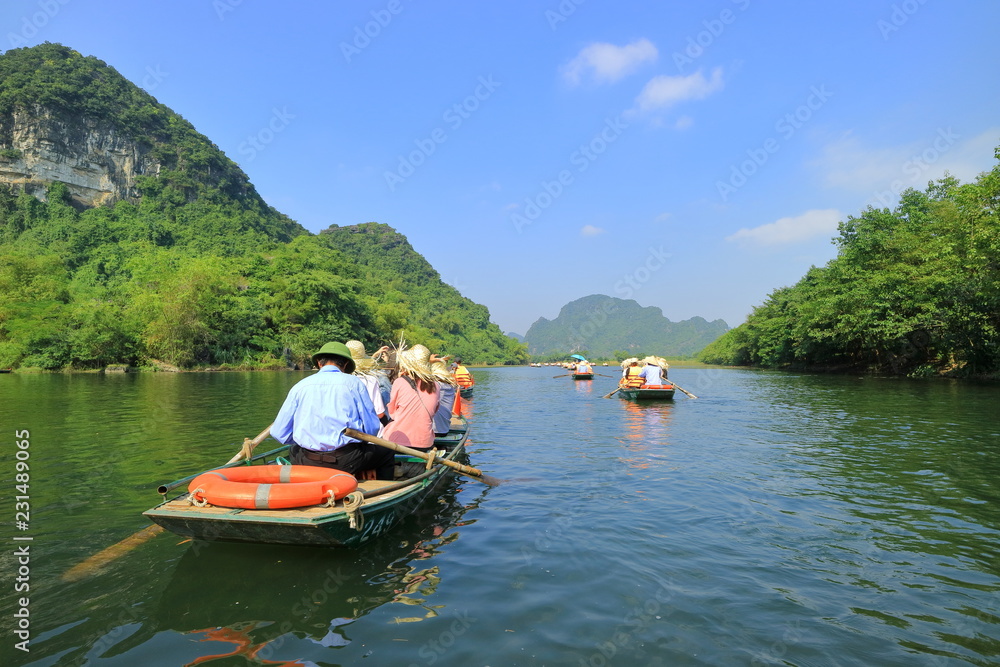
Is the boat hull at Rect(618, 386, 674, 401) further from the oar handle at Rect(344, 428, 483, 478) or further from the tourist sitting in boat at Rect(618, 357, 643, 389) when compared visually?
the oar handle at Rect(344, 428, 483, 478)

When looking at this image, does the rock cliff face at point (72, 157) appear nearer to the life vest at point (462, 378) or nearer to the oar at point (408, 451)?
the life vest at point (462, 378)

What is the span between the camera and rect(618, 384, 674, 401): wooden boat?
813 inches

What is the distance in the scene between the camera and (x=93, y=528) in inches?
233

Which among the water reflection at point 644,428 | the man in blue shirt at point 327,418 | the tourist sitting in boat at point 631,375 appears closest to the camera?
the man in blue shirt at point 327,418

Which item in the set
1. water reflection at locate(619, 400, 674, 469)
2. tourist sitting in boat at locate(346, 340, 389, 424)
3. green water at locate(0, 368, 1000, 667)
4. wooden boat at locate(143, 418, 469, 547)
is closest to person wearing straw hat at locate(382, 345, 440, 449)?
tourist sitting in boat at locate(346, 340, 389, 424)

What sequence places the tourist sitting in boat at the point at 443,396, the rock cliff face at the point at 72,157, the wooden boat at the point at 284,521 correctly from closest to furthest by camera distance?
1. the wooden boat at the point at 284,521
2. the tourist sitting in boat at the point at 443,396
3. the rock cliff face at the point at 72,157

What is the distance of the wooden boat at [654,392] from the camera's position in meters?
20.7

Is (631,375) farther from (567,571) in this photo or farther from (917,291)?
(917,291)

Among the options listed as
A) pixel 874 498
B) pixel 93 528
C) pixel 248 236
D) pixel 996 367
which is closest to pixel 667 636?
pixel 874 498

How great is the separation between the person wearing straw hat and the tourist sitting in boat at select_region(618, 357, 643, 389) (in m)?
14.9

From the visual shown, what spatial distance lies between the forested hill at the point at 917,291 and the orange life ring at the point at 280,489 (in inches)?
1136

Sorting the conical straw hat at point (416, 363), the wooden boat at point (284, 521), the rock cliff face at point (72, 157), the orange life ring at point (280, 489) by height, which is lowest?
the wooden boat at point (284, 521)

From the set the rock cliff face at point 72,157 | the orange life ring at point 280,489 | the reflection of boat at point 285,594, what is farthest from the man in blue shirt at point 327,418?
the rock cliff face at point 72,157

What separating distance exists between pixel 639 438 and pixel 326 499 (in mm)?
9460
